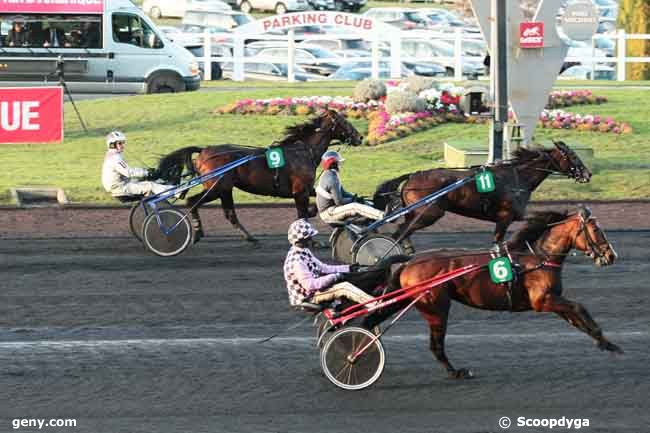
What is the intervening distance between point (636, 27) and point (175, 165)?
72.8 ft

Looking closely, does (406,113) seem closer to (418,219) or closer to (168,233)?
(168,233)

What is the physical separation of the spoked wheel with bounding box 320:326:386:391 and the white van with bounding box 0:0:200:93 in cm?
2023

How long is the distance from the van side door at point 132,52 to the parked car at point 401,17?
73.7 feet

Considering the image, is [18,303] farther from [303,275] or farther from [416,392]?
[416,392]

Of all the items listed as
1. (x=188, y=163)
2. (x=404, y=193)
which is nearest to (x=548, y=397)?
(x=404, y=193)

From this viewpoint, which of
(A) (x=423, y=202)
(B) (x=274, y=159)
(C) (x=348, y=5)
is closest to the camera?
(A) (x=423, y=202)

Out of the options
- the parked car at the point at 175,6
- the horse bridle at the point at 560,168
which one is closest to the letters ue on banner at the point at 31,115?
the horse bridle at the point at 560,168

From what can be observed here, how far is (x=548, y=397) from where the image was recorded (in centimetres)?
926

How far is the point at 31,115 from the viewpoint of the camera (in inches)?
834

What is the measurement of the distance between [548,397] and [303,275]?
2.06 meters

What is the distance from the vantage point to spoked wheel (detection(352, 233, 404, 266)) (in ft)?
44.8

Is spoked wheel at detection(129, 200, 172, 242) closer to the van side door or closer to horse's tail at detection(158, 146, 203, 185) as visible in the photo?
horse's tail at detection(158, 146, 203, 185)

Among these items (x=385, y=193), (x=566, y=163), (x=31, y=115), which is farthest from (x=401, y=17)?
(x=385, y=193)

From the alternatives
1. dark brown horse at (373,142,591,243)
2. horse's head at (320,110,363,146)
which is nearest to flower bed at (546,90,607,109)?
horse's head at (320,110,363,146)
